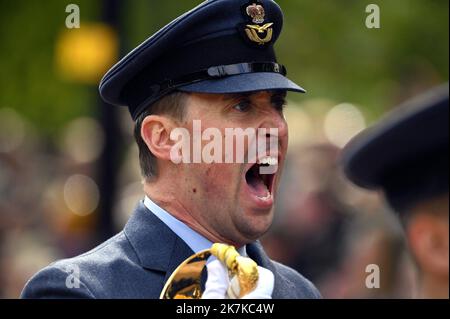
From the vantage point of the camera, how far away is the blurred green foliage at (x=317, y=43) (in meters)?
15.9

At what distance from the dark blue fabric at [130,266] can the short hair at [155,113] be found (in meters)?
0.14

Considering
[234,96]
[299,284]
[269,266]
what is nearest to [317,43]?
[299,284]

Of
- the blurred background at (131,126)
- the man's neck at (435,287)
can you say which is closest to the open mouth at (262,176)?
the man's neck at (435,287)

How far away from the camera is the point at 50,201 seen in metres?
15.4

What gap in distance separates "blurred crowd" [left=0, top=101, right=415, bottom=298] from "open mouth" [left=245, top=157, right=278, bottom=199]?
336 cm

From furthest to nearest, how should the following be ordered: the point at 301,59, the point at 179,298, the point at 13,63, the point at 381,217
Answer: the point at 301,59, the point at 13,63, the point at 381,217, the point at 179,298

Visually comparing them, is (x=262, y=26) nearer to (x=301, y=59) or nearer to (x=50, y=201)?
(x=50, y=201)

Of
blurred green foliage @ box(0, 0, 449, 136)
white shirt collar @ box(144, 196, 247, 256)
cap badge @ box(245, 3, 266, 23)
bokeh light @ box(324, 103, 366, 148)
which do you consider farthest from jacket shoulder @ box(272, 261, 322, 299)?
blurred green foliage @ box(0, 0, 449, 136)

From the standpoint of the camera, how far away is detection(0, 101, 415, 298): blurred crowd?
32.1ft

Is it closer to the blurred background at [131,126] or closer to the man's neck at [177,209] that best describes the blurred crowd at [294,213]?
the blurred background at [131,126]

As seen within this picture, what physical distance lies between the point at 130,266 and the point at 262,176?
558mm

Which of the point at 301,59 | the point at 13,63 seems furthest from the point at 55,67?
the point at 301,59

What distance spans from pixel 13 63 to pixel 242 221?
1240 cm

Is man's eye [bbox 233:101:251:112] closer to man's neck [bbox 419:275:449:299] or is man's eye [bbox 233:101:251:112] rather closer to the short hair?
the short hair
